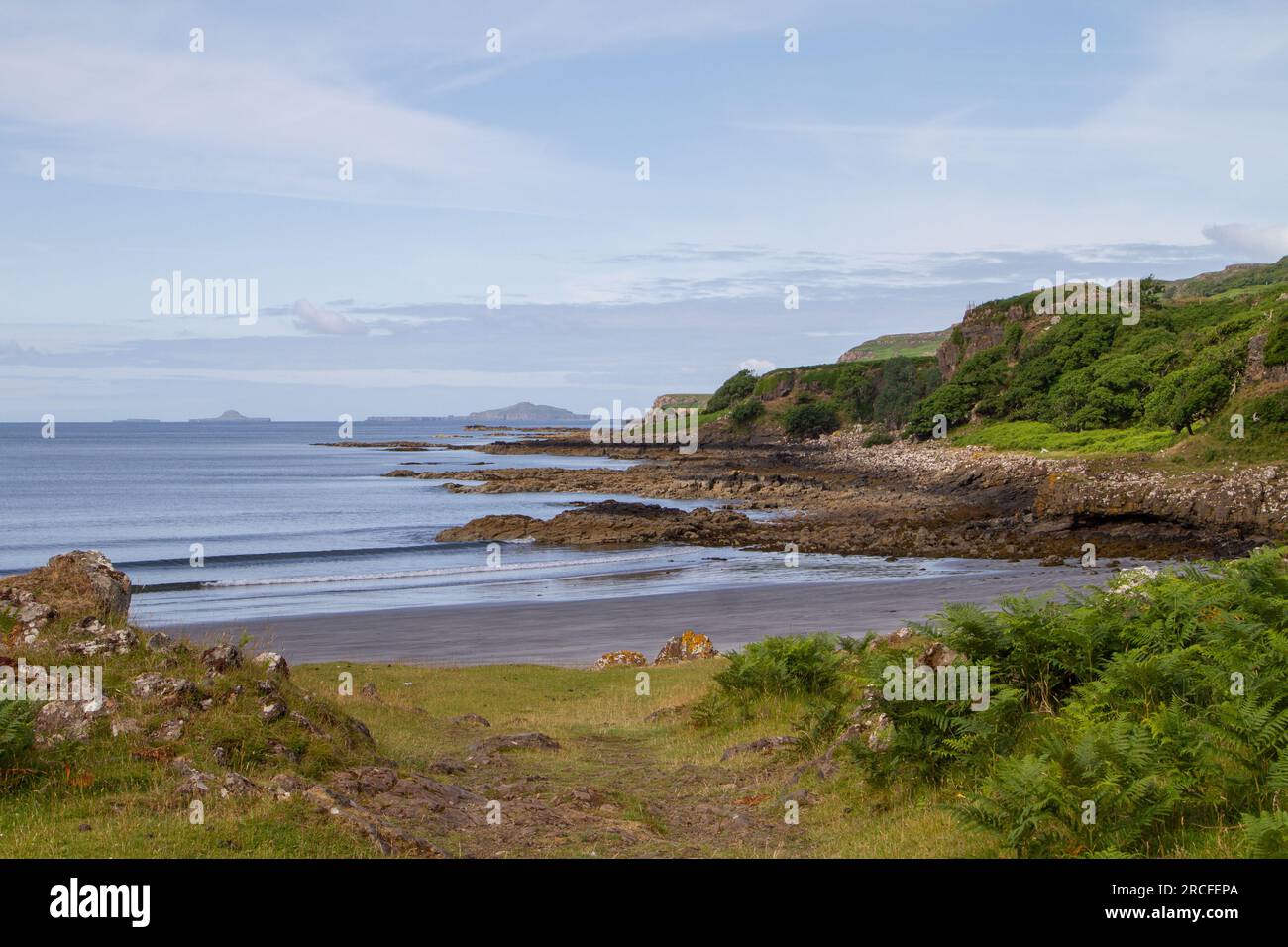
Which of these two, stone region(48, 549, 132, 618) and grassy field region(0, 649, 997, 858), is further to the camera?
stone region(48, 549, 132, 618)

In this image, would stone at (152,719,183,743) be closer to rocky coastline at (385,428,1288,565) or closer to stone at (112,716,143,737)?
stone at (112,716,143,737)

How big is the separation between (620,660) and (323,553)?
3242cm

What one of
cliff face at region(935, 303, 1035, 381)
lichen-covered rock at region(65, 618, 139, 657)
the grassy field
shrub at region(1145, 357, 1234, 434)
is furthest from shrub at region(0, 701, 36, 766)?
cliff face at region(935, 303, 1035, 381)

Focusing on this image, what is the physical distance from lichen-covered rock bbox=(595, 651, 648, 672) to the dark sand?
1.45m

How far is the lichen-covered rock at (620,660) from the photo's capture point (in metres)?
25.6

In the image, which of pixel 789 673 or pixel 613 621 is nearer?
pixel 789 673

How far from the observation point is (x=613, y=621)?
3469 centimetres

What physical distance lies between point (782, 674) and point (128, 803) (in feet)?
33.4

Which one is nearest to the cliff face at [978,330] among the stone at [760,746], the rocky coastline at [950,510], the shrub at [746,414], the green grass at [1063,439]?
the shrub at [746,414]

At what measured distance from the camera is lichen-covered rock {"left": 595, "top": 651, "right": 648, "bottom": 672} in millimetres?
25609

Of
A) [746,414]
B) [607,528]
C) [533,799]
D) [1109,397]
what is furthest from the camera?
[746,414]

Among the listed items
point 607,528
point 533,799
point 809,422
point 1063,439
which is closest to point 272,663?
point 533,799

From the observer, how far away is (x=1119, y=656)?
10.8 metres

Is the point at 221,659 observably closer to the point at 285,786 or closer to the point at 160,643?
the point at 160,643
